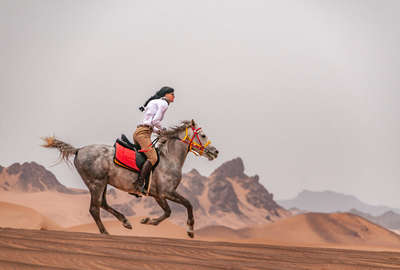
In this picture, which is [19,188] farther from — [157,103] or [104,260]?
[104,260]

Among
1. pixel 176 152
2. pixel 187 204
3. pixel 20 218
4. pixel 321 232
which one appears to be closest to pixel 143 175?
pixel 176 152

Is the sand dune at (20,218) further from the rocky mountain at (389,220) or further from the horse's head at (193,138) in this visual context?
the rocky mountain at (389,220)

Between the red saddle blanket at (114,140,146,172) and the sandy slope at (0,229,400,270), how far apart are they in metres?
3.20

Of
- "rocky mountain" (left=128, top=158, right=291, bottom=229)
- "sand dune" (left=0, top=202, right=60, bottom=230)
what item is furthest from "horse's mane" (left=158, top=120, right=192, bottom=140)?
"rocky mountain" (left=128, top=158, right=291, bottom=229)

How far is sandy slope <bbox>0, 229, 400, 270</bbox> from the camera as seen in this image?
8.57 feet

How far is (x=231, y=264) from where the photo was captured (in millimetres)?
2963

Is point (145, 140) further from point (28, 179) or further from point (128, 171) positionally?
point (28, 179)

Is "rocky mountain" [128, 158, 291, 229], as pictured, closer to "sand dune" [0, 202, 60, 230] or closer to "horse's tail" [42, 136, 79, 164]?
"sand dune" [0, 202, 60, 230]

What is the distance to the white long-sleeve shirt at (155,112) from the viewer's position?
698 cm

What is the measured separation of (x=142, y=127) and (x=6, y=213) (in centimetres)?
657

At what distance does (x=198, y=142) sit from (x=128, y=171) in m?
1.27

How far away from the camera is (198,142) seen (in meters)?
7.44

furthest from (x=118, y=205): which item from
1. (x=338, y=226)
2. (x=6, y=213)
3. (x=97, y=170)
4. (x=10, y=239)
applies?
(x=10, y=239)

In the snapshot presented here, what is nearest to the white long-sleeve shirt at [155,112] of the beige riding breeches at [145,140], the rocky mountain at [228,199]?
the beige riding breeches at [145,140]
